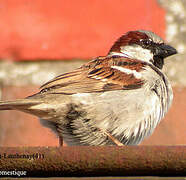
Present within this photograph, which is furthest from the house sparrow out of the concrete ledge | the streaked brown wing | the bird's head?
the concrete ledge

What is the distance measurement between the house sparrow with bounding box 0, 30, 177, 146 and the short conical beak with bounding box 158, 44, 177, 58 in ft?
0.50

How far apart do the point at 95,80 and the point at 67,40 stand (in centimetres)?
30

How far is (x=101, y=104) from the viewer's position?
1518 millimetres

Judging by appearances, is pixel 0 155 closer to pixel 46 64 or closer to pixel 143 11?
pixel 46 64

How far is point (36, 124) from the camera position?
5.74 feet

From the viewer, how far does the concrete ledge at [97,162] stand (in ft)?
2.67

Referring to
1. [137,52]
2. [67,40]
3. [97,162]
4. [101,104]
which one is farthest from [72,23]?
[97,162]

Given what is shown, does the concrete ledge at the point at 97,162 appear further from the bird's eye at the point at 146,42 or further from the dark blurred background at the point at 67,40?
the bird's eye at the point at 146,42

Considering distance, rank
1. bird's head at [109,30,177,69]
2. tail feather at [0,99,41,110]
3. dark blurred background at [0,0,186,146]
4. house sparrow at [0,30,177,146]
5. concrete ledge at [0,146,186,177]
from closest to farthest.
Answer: concrete ledge at [0,146,186,177] → tail feather at [0,99,41,110] → house sparrow at [0,30,177,146] → dark blurred background at [0,0,186,146] → bird's head at [109,30,177,69]

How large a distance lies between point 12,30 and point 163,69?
0.62 metres

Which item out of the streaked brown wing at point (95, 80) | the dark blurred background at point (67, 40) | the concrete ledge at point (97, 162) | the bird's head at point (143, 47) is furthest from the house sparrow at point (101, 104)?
the concrete ledge at point (97, 162)

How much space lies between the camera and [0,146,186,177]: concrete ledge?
81 cm

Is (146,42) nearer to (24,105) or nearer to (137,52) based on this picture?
(137,52)

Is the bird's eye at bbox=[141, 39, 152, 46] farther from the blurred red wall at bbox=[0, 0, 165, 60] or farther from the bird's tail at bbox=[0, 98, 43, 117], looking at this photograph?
the bird's tail at bbox=[0, 98, 43, 117]
